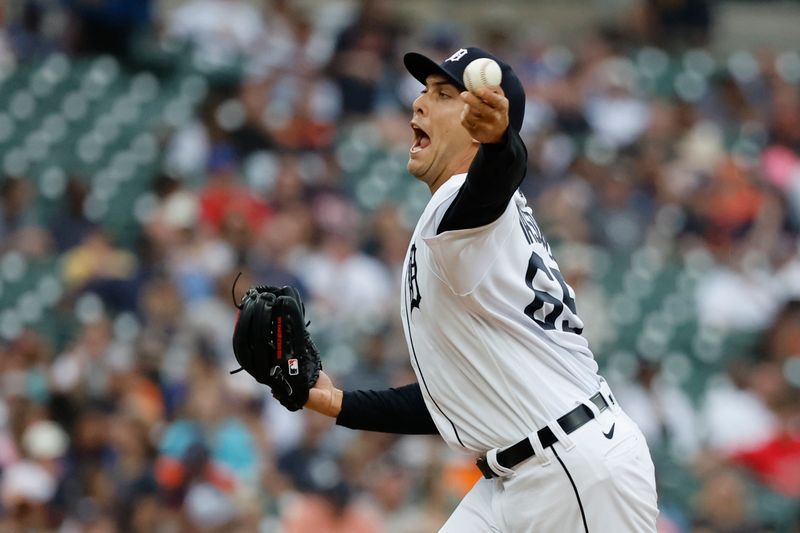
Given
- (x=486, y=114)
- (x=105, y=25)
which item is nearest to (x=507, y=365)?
(x=486, y=114)

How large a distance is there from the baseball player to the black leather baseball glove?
351mm

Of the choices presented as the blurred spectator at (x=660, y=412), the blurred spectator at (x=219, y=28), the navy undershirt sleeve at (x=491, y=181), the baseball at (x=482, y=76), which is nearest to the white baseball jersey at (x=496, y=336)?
the navy undershirt sleeve at (x=491, y=181)

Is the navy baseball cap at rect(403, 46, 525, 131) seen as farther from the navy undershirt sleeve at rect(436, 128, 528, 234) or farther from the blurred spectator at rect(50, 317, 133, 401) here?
the blurred spectator at rect(50, 317, 133, 401)

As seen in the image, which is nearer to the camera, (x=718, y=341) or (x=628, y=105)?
(x=718, y=341)

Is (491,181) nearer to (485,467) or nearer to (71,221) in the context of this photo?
(485,467)

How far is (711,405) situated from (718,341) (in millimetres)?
852

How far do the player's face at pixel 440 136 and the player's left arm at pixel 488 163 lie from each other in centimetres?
50

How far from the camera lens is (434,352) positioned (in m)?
3.91

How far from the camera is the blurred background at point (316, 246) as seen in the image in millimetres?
7871

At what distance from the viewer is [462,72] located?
13.0 ft

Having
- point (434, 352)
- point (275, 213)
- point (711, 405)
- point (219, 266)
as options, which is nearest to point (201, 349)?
point (219, 266)

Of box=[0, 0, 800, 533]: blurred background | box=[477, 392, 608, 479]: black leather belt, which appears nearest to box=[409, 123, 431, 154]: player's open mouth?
box=[477, 392, 608, 479]: black leather belt

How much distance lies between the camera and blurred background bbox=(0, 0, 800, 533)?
787 cm

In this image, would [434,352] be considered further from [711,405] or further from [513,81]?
[711,405]
